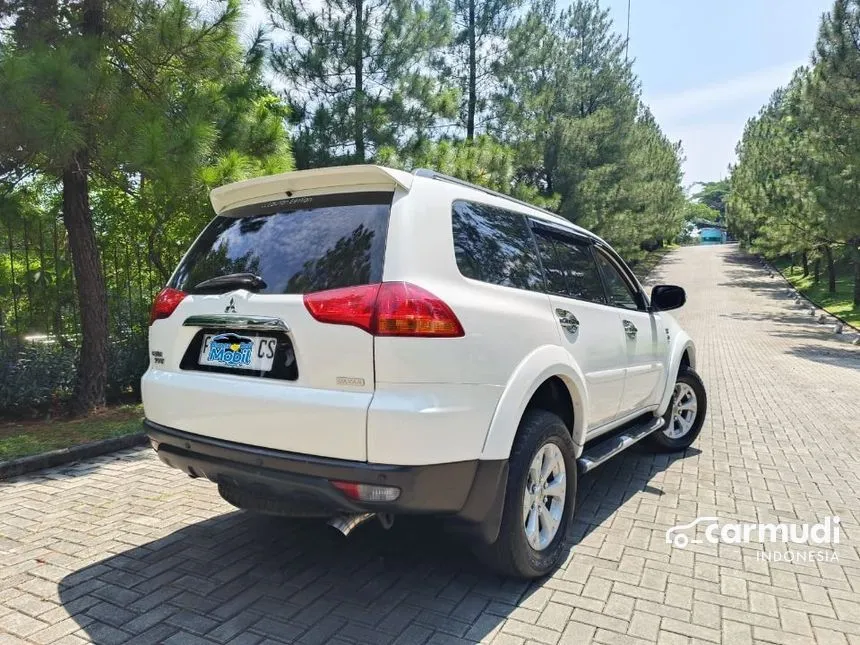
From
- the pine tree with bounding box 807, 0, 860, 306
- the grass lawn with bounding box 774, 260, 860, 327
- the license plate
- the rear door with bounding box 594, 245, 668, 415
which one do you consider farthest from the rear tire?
the grass lawn with bounding box 774, 260, 860, 327

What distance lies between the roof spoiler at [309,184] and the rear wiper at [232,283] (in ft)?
1.60

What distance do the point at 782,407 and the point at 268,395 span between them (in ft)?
23.2

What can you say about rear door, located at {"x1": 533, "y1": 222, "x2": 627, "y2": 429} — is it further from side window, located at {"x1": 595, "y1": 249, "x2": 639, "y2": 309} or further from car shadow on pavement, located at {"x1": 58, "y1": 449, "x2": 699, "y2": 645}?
car shadow on pavement, located at {"x1": 58, "y1": 449, "x2": 699, "y2": 645}

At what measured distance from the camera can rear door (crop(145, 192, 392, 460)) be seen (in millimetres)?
2404

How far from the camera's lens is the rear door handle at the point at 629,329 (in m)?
4.08

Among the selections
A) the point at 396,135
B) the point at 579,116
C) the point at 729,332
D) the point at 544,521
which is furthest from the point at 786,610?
the point at 579,116

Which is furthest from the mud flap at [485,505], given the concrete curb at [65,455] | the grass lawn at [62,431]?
the grass lawn at [62,431]

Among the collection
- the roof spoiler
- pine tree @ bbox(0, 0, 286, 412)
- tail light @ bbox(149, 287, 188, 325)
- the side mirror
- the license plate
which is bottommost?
the license plate

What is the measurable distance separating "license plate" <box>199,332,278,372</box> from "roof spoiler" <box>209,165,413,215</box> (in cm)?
77

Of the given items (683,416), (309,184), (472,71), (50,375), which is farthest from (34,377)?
(472,71)

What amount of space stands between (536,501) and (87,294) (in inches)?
214

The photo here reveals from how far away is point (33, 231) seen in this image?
6566 millimetres

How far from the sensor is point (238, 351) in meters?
2.71

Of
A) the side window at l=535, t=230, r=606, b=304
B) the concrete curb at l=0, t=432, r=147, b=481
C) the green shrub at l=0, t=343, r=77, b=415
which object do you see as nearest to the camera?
the side window at l=535, t=230, r=606, b=304
